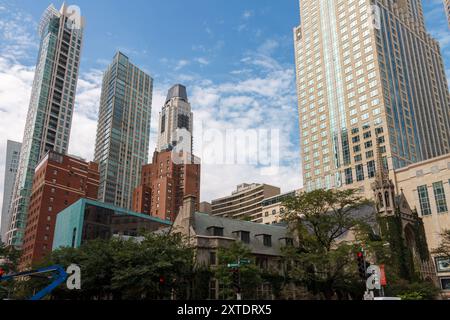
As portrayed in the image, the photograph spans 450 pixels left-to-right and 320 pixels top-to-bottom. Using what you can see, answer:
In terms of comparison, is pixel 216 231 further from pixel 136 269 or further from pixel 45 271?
pixel 45 271

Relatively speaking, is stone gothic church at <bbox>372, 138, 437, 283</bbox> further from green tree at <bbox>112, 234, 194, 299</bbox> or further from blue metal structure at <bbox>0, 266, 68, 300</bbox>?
blue metal structure at <bbox>0, 266, 68, 300</bbox>

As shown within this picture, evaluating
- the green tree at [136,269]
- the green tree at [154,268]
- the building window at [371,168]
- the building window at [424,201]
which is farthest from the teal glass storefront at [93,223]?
the building window at [371,168]

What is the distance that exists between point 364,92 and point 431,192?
55498 millimetres

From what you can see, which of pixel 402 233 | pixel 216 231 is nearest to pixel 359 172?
pixel 402 233

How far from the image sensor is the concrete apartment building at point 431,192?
8262 cm

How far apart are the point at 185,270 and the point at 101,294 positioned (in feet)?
40.9

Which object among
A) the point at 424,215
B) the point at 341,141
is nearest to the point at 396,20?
the point at 341,141

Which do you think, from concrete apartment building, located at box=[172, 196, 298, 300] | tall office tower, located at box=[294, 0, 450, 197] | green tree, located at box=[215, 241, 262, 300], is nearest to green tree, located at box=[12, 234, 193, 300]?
concrete apartment building, located at box=[172, 196, 298, 300]

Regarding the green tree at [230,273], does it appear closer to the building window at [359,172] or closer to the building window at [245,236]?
the building window at [245,236]

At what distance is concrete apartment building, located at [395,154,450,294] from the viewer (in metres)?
82.6

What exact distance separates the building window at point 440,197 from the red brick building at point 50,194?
344ft

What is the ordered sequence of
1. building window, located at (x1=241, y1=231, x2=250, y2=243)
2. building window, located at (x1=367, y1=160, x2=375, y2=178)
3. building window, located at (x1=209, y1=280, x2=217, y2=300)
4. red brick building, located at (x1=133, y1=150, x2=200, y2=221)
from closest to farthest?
building window, located at (x1=209, y1=280, x2=217, y2=300) → building window, located at (x1=241, y1=231, x2=250, y2=243) → building window, located at (x1=367, y1=160, x2=375, y2=178) → red brick building, located at (x1=133, y1=150, x2=200, y2=221)

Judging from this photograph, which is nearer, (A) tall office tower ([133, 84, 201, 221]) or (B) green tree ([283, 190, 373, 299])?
(B) green tree ([283, 190, 373, 299])

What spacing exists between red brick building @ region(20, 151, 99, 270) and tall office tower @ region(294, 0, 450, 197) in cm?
8026
